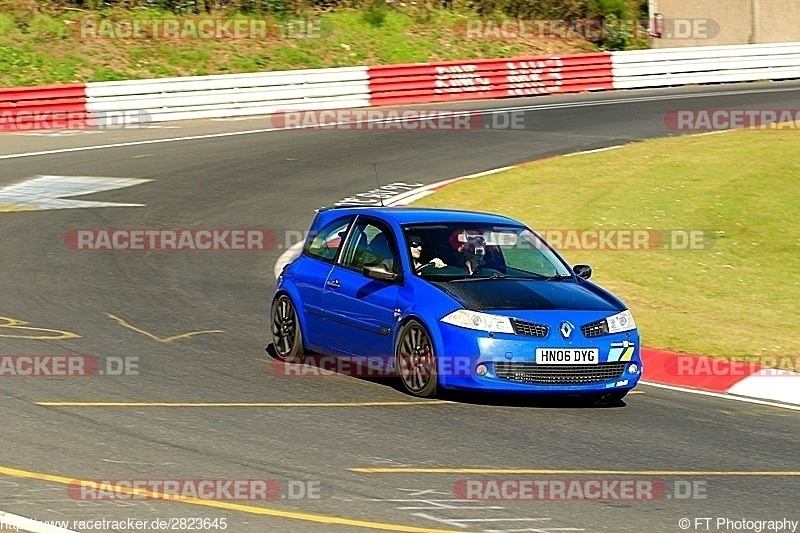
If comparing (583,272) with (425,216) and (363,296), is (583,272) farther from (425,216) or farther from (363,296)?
(363,296)

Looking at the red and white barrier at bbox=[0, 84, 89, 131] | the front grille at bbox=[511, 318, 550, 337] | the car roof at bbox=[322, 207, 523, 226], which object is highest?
the car roof at bbox=[322, 207, 523, 226]

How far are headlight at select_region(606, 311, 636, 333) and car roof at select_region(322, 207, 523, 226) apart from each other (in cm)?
164

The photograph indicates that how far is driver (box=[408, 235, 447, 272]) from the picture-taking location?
36.2 feet

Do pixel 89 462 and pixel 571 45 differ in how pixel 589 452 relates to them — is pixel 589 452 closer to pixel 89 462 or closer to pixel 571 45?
pixel 89 462

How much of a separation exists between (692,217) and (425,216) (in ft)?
30.7

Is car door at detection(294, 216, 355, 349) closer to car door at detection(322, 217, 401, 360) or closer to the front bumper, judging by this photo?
car door at detection(322, 217, 401, 360)

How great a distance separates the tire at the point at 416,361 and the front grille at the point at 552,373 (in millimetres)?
555

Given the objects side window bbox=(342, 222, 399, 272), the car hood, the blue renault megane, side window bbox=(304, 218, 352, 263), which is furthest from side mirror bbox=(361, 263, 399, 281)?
side window bbox=(304, 218, 352, 263)

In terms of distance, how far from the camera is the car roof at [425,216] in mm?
11539

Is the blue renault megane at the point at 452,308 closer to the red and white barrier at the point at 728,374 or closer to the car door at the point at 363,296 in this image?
the car door at the point at 363,296

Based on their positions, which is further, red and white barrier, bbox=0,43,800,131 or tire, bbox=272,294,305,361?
red and white barrier, bbox=0,43,800,131

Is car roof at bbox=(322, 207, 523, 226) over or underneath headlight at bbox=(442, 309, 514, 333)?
over

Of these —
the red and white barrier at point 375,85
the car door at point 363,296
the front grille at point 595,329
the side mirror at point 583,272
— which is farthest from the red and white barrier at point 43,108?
the front grille at point 595,329

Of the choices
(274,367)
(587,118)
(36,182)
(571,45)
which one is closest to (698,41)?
(571,45)
